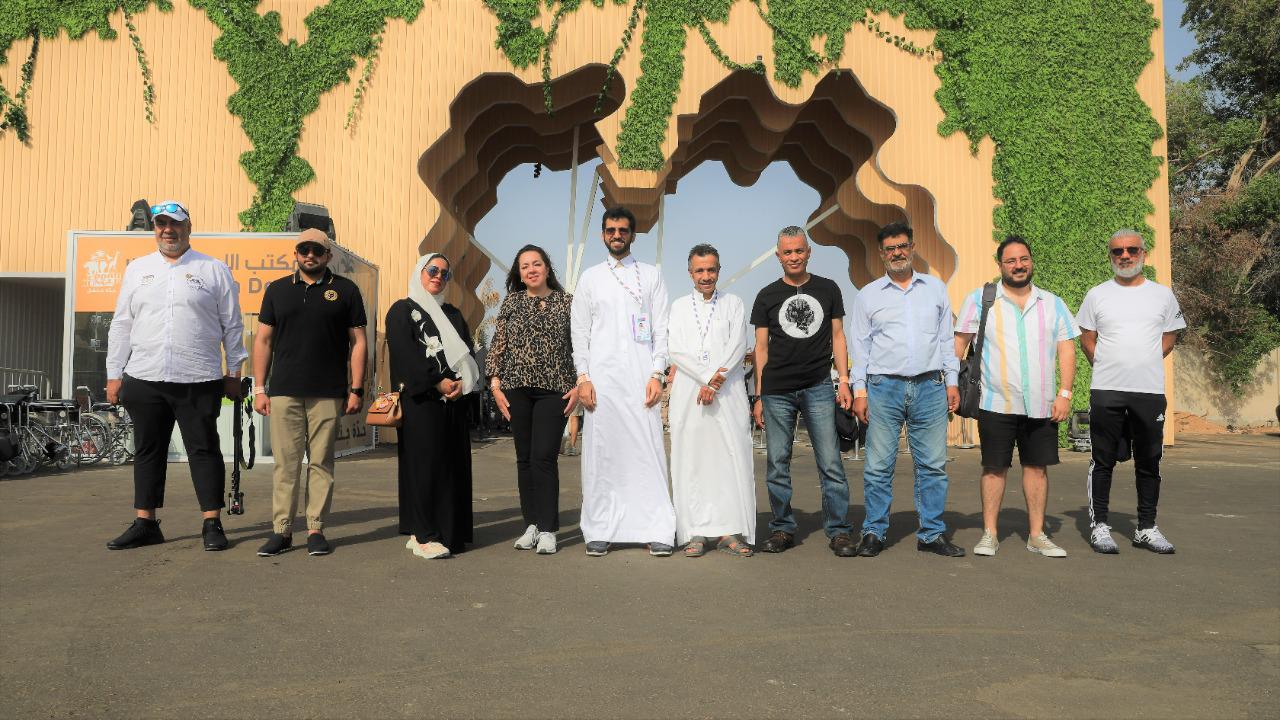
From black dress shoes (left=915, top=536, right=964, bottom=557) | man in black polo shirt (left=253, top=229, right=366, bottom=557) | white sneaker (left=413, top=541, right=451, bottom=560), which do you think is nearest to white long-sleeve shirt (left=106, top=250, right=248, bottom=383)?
man in black polo shirt (left=253, top=229, right=366, bottom=557)

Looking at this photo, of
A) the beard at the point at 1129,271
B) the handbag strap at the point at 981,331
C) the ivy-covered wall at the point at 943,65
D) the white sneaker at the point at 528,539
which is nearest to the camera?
the handbag strap at the point at 981,331

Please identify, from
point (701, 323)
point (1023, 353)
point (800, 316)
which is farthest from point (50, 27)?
point (1023, 353)

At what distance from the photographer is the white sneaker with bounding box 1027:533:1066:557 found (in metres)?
4.76

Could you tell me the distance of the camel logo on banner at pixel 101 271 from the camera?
423 inches

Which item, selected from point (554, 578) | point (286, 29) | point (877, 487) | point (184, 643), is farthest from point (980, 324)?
point (286, 29)

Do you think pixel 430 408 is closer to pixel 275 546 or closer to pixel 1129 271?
pixel 275 546

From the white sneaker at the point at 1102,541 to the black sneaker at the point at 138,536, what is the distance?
17.7 feet

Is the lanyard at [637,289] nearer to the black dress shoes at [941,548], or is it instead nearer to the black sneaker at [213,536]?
the black dress shoes at [941,548]

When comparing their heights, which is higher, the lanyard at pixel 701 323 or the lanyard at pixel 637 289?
the lanyard at pixel 637 289

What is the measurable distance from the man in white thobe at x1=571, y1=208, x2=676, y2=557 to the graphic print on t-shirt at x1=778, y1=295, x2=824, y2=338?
2.36 ft

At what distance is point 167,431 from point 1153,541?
5687 millimetres

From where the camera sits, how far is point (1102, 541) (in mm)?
4941

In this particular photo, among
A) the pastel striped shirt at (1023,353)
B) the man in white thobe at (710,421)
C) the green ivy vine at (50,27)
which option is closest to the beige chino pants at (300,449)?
the man in white thobe at (710,421)

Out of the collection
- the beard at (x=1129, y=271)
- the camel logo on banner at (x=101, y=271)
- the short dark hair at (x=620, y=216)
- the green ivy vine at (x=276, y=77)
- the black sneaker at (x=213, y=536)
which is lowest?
the black sneaker at (x=213, y=536)
